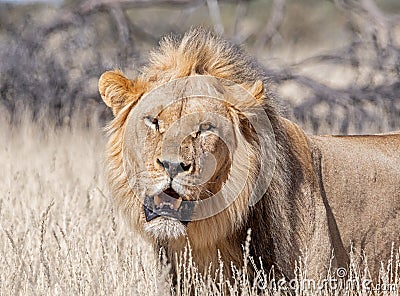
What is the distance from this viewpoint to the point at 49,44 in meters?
9.95

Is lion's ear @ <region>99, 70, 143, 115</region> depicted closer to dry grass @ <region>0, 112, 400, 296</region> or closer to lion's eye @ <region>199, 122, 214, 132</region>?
lion's eye @ <region>199, 122, 214, 132</region>

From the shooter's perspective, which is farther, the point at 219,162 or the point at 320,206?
the point at 320,206

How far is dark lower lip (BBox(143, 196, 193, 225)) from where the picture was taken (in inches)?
141

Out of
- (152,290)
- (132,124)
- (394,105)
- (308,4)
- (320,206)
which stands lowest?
(152,290)

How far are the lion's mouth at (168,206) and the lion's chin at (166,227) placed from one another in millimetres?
18

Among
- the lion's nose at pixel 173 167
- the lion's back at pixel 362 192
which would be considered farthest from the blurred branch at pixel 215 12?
the lion's nose at pixel 173 167

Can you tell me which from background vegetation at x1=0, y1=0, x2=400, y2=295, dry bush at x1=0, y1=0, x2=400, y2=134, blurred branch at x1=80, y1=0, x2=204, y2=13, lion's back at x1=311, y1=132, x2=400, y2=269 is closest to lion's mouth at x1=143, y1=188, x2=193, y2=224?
lion's back at x1=311, y1=132, x2=400, y2=269

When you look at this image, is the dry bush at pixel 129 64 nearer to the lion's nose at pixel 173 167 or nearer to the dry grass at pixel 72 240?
the dry grass at pixel 72 240

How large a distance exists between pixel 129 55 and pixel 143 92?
6163 mm

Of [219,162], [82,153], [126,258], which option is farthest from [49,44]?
[219,162]

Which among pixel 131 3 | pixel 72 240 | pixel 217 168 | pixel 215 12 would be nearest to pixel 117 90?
pixel 217 168

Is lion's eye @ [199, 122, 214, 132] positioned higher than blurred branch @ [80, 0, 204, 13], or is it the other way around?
blurred branch @ [80, 0, 204, 13]

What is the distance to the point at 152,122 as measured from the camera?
367 cm

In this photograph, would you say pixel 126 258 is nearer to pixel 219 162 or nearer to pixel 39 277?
pixel 39 277
